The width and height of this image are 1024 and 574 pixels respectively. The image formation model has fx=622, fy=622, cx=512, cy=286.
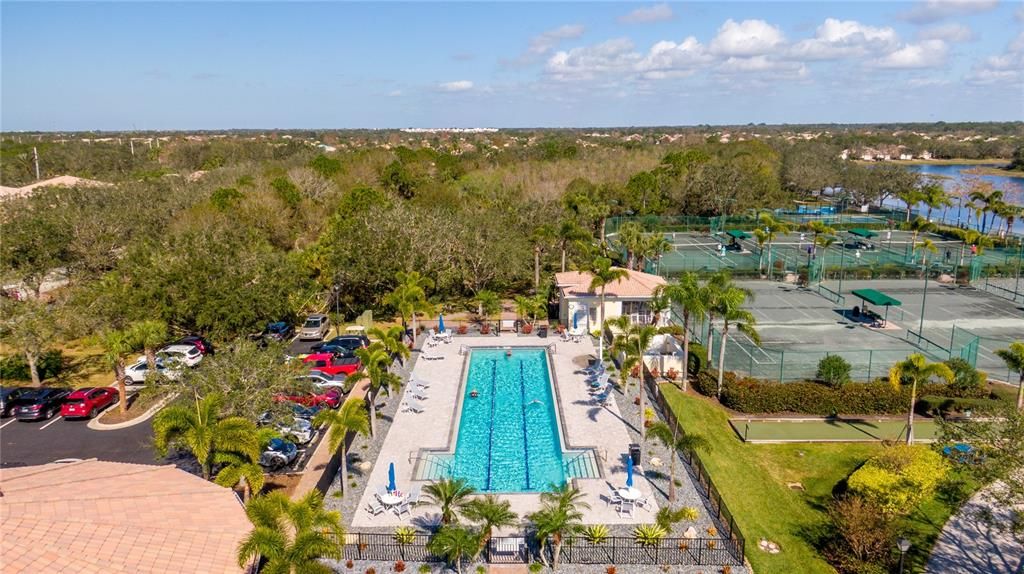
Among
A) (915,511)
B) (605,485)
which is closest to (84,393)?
(605,485)

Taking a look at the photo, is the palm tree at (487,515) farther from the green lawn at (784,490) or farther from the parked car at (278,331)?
the parked car at (278,331)

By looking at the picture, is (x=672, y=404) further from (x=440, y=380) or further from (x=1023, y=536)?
(x=1023, y=536)

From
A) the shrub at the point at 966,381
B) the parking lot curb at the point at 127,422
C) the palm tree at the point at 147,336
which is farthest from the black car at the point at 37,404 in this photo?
the shrub at the point at 966,381

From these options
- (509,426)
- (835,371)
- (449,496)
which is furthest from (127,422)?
(835,371)

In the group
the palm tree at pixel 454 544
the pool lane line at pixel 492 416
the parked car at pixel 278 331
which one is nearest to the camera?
the palm tree at pixel 454 544

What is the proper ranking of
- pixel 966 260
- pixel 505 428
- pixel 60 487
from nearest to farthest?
pixel 60 487, pixel 505 428, pixel 966 260

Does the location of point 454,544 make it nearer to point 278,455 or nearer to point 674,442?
point 674,442
